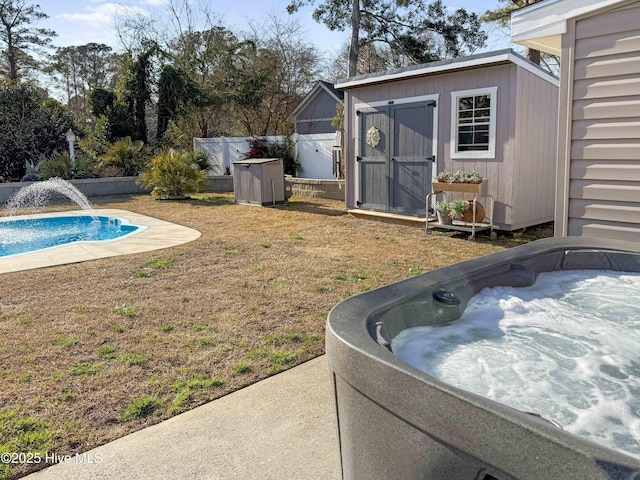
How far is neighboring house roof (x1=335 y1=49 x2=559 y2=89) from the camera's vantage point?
5.97 meters

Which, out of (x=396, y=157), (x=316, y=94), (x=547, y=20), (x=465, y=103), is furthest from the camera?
(x=316, y=94)

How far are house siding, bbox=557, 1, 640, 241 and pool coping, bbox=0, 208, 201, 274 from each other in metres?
4.43

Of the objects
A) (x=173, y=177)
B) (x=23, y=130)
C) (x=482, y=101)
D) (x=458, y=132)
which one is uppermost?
(x=23, y=130)

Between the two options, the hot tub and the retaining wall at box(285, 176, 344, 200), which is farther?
the retaining wall at box(285, 176, 344, 200)

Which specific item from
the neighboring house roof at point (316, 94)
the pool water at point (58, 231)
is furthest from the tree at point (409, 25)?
the pool water at point (58, 231)

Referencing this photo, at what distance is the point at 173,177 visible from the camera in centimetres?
1027

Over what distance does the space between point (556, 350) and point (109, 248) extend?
197 inches

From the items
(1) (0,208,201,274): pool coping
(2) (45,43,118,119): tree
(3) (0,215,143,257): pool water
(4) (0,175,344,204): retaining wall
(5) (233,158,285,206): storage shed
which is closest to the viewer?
(1) (0,208,201,274): pool coping

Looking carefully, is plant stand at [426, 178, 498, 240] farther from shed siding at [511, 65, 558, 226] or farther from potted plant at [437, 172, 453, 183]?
shed siding at [511, 65, 558, 226]

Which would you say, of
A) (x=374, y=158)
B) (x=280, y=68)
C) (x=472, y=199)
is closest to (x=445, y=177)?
(x=472, y=199)

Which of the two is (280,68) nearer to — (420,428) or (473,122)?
(473,122)

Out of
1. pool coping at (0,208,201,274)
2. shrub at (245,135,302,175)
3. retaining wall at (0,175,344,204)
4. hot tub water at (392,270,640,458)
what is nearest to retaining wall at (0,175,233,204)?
retaining wall at (0,175,344,204)

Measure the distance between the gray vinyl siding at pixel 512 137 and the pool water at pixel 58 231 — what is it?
4.63m

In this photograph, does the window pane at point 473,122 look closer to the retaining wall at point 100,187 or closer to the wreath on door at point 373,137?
the wreath on door at point 373,137
